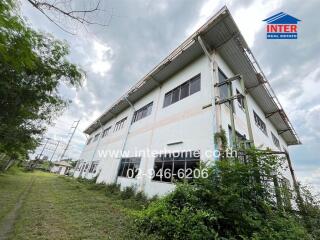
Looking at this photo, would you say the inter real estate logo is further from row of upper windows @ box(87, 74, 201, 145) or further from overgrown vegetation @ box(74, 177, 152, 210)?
overgrown vegetation @ box(74, 177, 152, 210)

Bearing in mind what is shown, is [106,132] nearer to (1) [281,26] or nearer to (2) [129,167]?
(2) [129,167]

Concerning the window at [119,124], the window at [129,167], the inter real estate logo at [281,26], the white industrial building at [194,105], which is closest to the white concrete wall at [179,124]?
the white industrial building at [194,105]

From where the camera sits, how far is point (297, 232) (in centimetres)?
331

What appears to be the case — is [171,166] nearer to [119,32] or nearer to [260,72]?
[119,32]

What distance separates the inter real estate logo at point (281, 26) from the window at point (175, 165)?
597 centimetres

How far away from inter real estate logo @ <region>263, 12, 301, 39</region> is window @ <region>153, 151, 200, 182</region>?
597 centimetres

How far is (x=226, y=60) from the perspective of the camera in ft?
28.0

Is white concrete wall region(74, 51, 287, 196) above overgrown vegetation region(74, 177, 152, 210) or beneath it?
above

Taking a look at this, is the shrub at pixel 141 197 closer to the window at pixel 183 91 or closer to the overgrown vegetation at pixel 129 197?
the overgrown vegetation at pixel 129 197

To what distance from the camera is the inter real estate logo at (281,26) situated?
21.4 ft

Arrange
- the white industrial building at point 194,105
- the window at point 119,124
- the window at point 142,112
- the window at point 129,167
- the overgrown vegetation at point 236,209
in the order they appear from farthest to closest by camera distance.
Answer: the window at point 119,124
the window at point 142,112
the window at point 129,167
the white industrial building at point 194,105
the overgrown vegetation at point 236,209

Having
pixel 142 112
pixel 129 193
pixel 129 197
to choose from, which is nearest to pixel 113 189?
pixel 129 193

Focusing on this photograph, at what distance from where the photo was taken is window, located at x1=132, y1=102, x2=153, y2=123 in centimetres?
1145

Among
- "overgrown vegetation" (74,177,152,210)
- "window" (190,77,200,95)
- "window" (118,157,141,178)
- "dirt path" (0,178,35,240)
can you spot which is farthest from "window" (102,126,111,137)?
"dirt path" (0,178,35,240)
